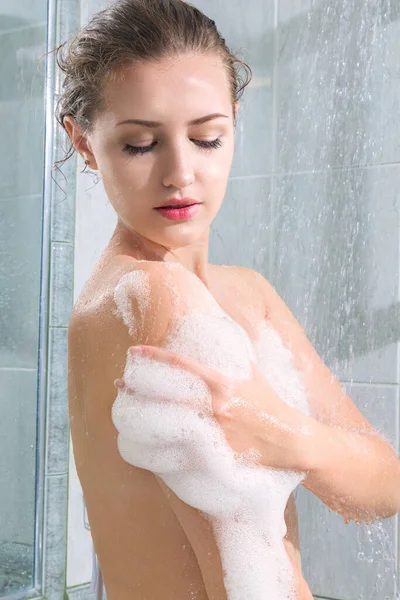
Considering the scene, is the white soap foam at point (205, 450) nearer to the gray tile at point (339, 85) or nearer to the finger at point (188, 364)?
the finger at point (188, 364)

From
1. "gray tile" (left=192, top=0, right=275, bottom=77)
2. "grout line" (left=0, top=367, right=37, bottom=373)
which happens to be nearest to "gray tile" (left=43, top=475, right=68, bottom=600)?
"grout line" (left=0, top=367, right=37, bottom=373)

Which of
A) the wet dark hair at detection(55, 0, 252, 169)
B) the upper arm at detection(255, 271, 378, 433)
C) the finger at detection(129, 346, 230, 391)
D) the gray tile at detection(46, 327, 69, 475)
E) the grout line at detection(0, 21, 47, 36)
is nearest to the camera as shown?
the finger at detection(129, 346, 230, 391)

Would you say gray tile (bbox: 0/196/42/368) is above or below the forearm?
above

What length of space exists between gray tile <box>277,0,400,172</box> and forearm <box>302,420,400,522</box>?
42 cm

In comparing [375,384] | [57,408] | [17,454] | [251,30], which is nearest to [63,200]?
[57,408]

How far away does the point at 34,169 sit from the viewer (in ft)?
5.63

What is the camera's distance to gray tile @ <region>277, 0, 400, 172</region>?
3.63 feet

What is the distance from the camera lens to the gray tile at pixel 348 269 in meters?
1.12

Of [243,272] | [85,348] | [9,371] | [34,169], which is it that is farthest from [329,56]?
[9,371]

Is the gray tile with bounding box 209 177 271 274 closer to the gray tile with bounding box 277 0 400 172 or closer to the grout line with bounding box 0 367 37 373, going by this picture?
the gray tile with bounding box 277 0 400 172

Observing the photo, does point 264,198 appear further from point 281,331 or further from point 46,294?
point 46,294

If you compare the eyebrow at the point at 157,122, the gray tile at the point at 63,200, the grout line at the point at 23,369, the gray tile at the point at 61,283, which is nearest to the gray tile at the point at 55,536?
the grout line at the point at 23,369

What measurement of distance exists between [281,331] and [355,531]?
309 mm

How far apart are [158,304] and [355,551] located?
595 mm
